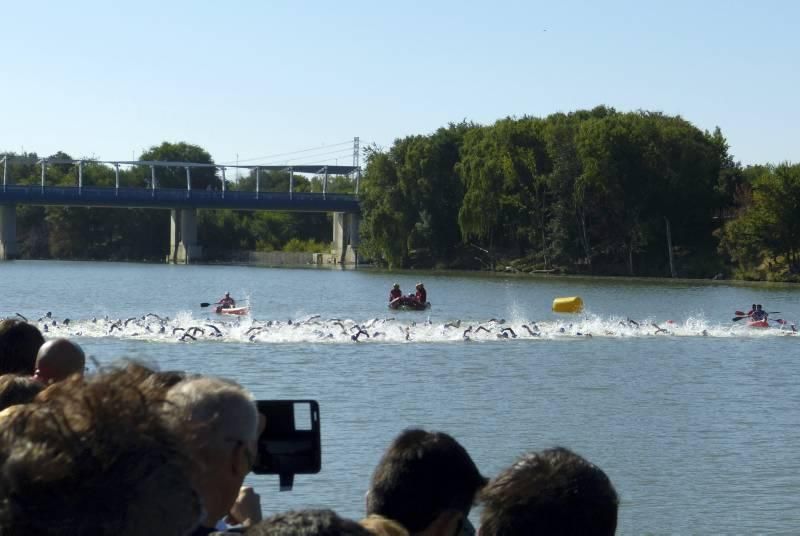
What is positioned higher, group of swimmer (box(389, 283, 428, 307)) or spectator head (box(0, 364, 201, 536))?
spectator head (box(0, 364, 201, 536))

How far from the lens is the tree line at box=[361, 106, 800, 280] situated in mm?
86250

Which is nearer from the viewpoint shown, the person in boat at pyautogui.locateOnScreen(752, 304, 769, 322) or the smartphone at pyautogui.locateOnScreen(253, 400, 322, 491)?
the smartphone at pyautogui.locateOnScreen(253, 400, 322, 491)

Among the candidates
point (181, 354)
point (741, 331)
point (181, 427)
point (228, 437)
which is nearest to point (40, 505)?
point (181, 427)

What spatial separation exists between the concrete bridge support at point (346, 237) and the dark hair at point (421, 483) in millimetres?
118526

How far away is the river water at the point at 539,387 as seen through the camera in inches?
635

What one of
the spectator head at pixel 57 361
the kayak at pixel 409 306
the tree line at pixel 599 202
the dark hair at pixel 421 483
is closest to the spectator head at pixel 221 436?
the dark hair at pixel 421 483

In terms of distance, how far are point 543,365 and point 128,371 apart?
98.0 ft

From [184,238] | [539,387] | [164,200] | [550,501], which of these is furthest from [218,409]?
[184,238]

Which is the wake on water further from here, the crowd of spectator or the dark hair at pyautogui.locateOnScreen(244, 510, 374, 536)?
the dark hair at pyautogui.locateOnScreen(244, 510, 374, 536)

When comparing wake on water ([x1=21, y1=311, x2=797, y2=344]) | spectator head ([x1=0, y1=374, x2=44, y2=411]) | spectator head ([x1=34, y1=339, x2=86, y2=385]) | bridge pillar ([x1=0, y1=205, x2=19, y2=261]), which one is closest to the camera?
spectator head ([x1=0, y1=374, x2=44, y2=411])

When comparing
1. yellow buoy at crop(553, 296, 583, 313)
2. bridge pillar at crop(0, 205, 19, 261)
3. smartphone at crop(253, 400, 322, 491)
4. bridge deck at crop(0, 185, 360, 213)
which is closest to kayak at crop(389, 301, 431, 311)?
yellow buoy at crop(553, 296, 583, 313)

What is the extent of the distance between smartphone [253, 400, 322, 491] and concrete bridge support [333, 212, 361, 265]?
386 ft

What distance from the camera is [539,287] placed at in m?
80.3

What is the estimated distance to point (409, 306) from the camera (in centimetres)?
5016
